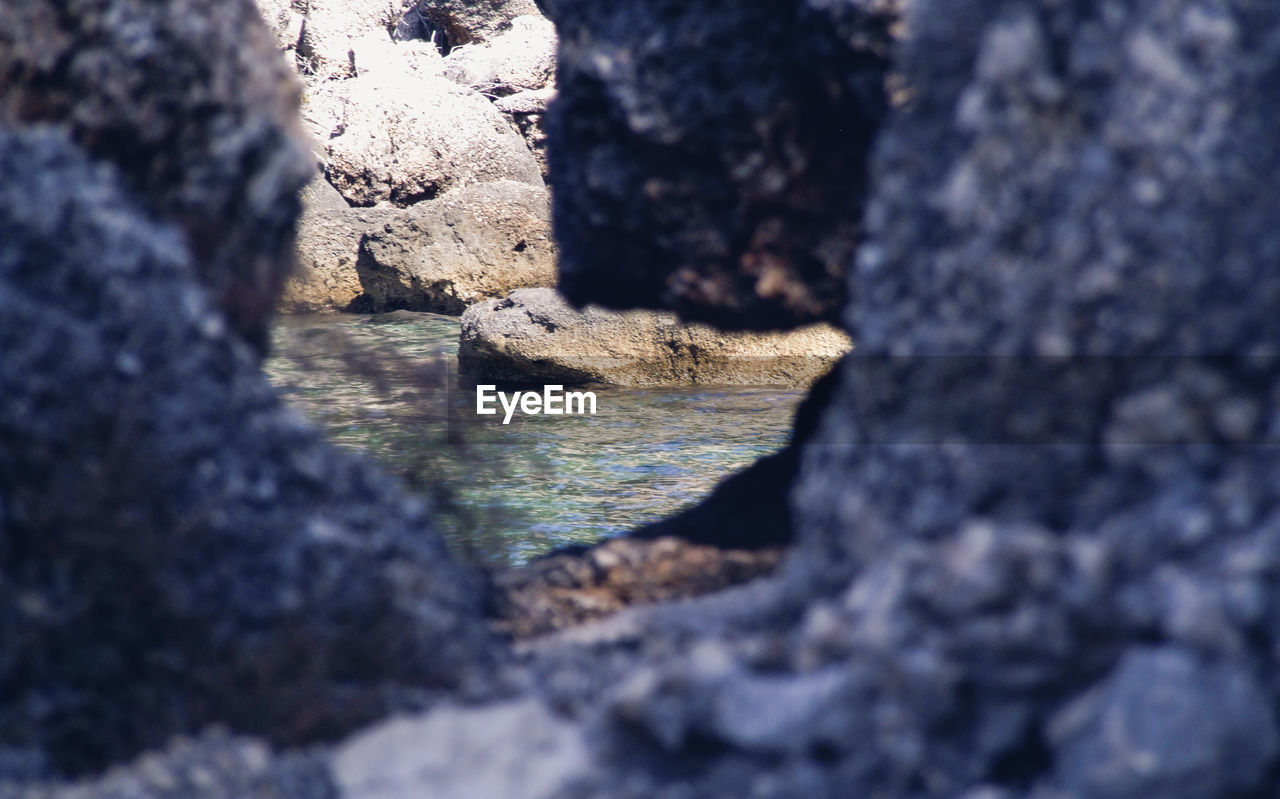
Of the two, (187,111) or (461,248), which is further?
(461,248)

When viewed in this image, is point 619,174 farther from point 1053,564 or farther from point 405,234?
point 405,234

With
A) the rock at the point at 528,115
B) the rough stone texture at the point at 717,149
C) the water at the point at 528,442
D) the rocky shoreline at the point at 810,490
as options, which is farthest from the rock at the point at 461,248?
the rocky shoreline at the point at 810,490

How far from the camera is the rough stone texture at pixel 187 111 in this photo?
1597 mm

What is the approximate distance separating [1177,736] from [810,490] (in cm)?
58

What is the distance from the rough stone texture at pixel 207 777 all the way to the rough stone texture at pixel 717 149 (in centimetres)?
139

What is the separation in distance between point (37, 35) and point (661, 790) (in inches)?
54.3

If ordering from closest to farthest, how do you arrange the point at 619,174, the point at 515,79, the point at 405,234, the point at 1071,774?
the point at 1071,774
the point at 619,174
the point at 405,234
the point at 515,79

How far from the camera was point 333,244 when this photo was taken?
→ 9.91 meters

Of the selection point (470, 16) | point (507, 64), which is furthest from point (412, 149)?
point (470, 16)

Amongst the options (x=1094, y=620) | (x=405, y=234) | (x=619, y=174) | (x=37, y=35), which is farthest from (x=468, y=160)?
(x=1094, y=620)

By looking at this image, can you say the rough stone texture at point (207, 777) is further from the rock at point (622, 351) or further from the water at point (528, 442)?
the rock at point (622, 351)

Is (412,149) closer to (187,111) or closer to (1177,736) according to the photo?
(187,111)

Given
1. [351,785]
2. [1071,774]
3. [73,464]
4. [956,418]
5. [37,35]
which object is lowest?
[351,785]

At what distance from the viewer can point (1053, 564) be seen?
1.28 m
